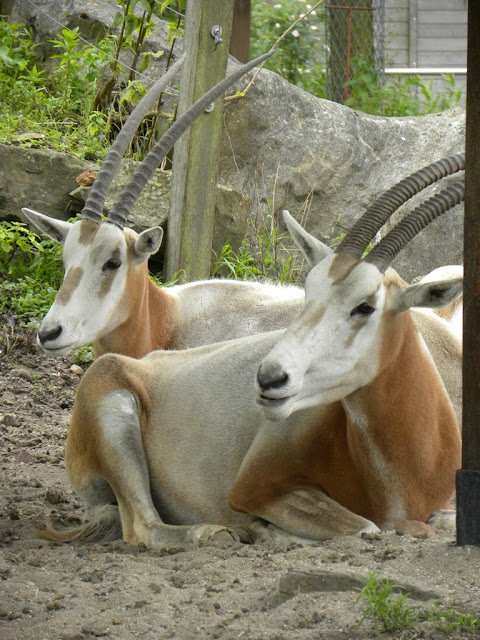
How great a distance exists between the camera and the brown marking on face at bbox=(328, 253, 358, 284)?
359cm

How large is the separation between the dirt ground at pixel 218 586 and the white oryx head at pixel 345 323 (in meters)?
0.58

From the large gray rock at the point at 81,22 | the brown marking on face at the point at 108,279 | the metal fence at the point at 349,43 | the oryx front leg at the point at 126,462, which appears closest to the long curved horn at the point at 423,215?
the oryx front leg at the point at 126,462

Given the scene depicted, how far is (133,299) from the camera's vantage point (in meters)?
5.73

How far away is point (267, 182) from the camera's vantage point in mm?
9109

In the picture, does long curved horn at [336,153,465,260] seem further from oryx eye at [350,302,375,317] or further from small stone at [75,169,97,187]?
small stone at [75,169,97,187]

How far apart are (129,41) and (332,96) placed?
4.58m

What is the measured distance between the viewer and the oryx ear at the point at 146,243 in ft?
18.5

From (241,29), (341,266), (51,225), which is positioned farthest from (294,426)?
(241,29)

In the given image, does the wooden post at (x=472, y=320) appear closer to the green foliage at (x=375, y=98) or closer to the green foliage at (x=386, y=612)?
the green foliage at (x=386, y=612)

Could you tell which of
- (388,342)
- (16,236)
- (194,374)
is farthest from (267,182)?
(388,342)

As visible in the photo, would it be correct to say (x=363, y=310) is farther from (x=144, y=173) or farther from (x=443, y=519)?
(x=144, y=173)

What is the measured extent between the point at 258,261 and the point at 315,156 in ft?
5.63

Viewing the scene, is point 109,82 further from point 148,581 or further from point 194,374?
point 148,581

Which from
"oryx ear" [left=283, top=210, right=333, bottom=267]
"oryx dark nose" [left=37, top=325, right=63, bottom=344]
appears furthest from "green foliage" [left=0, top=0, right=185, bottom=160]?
"oryx ear" [left=283, top=210, right=333, bottom=267]
